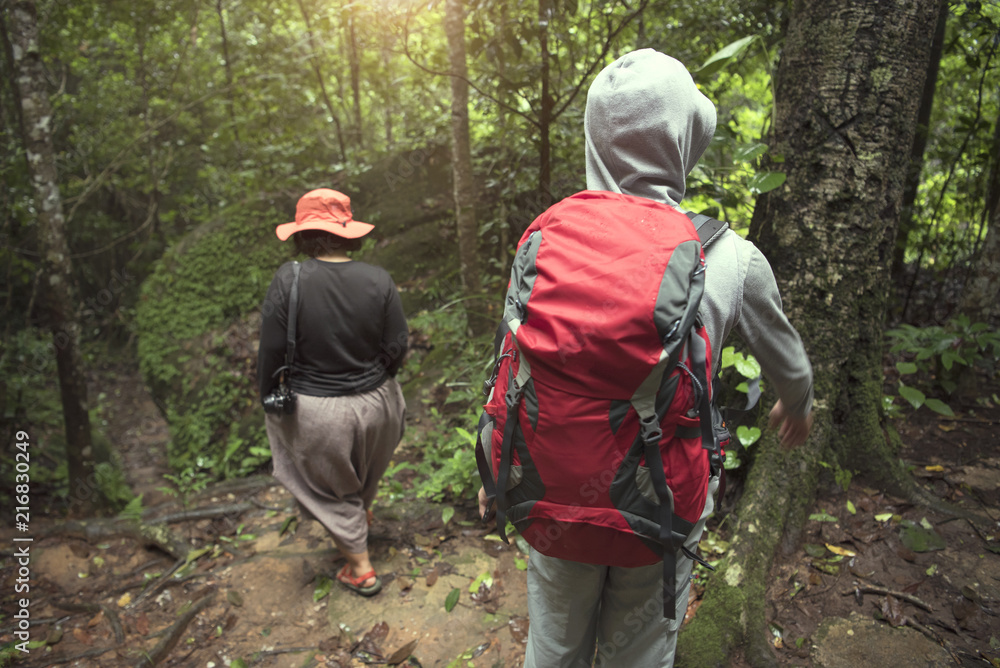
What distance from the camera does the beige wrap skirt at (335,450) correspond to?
3043 millimetres

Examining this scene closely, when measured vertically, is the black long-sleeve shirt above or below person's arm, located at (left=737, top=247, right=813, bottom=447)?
below

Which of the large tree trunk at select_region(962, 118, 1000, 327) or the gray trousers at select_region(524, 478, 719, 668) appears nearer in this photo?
the gray trousers at select_region(524, 478, 719, 668)

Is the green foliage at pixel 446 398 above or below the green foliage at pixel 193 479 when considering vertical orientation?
above

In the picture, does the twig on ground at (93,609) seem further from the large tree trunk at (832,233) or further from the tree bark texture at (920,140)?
the tree bark texture at (920,140)

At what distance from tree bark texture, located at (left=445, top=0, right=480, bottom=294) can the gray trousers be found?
3.80 meters

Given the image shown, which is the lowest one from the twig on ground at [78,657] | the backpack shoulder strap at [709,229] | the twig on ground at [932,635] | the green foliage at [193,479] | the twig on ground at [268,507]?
the green foliage at [193,479]

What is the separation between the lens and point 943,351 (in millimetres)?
3248

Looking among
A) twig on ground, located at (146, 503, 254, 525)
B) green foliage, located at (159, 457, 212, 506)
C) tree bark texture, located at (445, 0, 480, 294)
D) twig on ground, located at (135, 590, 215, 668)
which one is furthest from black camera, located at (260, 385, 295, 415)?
green foliage, located at (159, 457, 212, 506)

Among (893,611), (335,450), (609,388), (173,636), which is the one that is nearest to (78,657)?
(173,636)

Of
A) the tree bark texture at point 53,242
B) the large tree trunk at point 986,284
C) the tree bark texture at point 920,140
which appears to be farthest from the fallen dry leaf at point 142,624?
the tree bark texture at point 920,140

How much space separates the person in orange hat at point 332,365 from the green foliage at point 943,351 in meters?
2.92

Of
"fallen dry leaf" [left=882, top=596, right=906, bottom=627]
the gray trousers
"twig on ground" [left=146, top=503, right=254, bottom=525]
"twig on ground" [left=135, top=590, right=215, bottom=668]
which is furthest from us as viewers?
"twig on ground" [left=146, top=503, right=254, bottom=525]

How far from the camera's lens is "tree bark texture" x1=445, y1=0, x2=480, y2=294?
460 centimetres

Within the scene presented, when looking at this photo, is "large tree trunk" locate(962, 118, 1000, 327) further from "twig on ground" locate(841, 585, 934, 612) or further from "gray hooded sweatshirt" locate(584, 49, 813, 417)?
"gray hooded sweatshirt" locate(584, 49, 813, 417)
